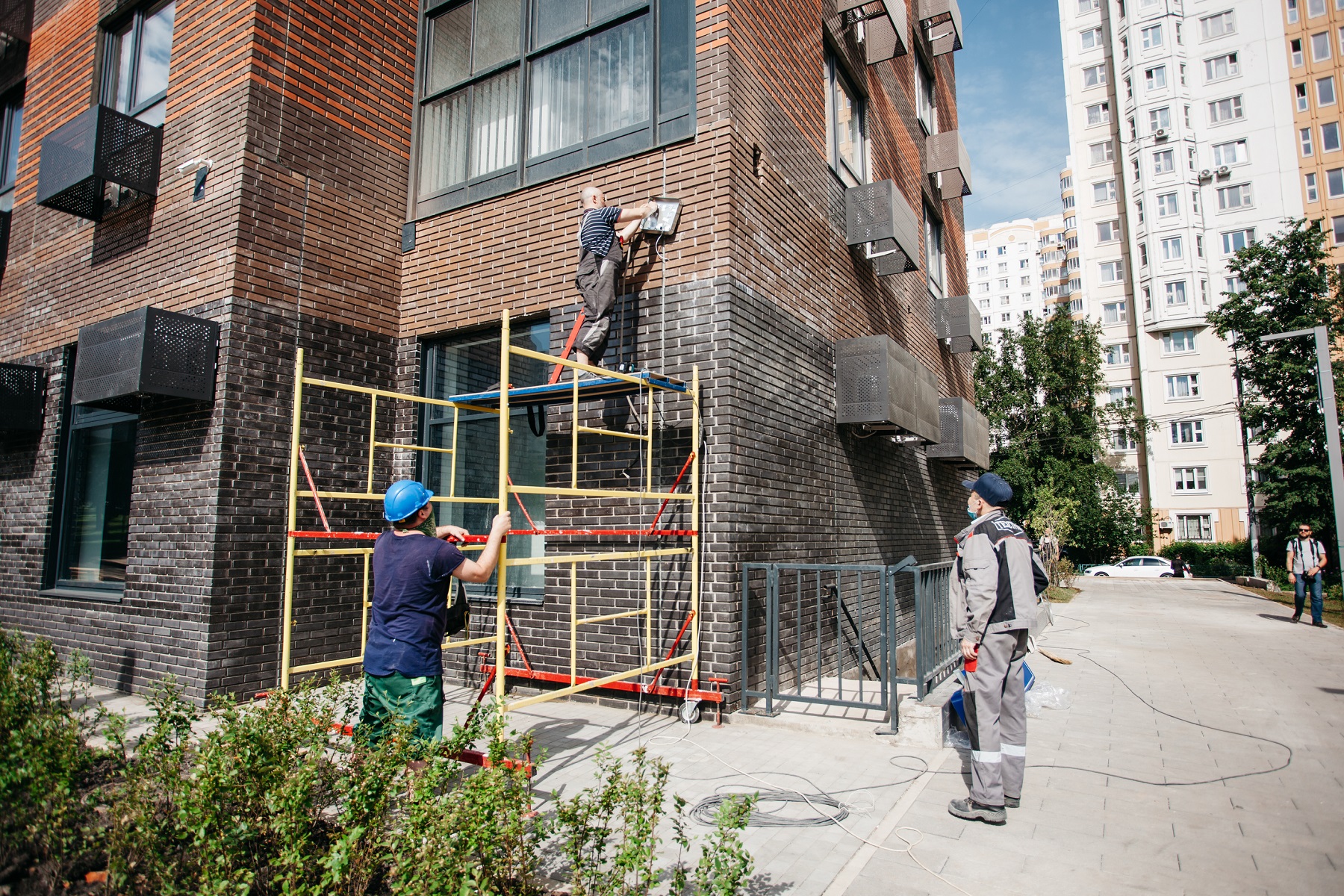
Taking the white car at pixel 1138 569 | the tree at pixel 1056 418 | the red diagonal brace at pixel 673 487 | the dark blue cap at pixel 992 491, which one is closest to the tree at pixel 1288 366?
the white car at pixel 1138 569

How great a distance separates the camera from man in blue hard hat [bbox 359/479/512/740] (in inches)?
159

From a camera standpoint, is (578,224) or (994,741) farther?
(578,224)

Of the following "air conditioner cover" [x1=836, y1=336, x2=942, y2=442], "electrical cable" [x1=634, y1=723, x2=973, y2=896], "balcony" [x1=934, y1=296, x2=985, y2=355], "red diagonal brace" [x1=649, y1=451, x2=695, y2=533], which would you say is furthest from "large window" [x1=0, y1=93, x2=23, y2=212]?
"balcony" [x1=934, y1=296, x2=985, y2=355]

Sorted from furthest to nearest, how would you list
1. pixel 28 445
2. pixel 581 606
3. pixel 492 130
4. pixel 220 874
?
1. pixel 28 445
2. pixel 492 130
3. pixel 581 606
4. pixel 220 874

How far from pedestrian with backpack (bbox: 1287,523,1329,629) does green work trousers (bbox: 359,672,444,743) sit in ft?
51.6

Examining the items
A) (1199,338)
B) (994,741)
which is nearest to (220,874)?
(994,741)

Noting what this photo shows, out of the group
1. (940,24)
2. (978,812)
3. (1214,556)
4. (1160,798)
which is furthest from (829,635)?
(1214,556)

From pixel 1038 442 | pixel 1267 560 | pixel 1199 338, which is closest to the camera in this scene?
pixel 1267 560

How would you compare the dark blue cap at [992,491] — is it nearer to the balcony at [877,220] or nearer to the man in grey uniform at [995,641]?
the man in grey uniform at [995,641]

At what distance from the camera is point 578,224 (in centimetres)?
716

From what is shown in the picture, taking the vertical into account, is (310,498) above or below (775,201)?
below

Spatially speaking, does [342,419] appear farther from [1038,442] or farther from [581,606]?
[1038,442]

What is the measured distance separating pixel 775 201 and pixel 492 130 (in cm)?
314

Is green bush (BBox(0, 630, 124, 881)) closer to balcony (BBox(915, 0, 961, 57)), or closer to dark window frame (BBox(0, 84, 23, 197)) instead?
dark window frame (BBox(0, 84, 23, 197))
